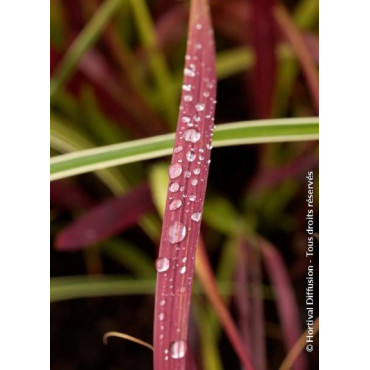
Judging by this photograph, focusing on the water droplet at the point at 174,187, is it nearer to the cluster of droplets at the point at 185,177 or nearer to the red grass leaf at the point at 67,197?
the cluster of droplets at the point at 185,177

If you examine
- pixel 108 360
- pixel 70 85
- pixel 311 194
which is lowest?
pixel 108 360

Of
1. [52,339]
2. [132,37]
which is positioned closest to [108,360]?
[52,339]

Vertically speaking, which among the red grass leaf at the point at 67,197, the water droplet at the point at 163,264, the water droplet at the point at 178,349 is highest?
the red grass leaf at the point at 67,197

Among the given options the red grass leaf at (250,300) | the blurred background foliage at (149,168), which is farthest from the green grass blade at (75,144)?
the red grass leaf at (250,300)

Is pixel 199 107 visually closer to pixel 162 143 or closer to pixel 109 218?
pixel 162 143

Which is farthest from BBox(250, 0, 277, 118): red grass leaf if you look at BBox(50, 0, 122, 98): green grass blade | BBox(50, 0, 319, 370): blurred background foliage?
BBox(50, 0, 122, 98): green grass blade

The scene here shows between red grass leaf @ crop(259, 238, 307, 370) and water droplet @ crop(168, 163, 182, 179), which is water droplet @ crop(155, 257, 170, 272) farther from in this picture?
red grass leaf @ crop(259, 238, 307, 370)
